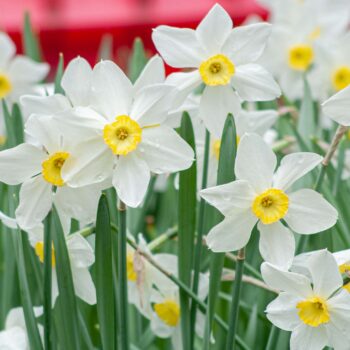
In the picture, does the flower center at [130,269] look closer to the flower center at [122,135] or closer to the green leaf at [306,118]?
the flower center at [122,135]

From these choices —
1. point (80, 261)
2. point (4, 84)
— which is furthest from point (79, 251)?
point (4, 84)

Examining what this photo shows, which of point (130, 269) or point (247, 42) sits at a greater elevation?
point (247, 42)

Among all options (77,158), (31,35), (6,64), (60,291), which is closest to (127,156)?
(77,158)

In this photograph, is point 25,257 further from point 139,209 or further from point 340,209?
point 340,209

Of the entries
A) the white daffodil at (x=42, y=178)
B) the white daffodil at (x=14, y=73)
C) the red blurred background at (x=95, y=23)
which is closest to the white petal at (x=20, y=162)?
the white daffodil at (x=42, y=178)

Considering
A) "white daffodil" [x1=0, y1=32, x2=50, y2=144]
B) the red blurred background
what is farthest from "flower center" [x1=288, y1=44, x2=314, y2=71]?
the red blurred background

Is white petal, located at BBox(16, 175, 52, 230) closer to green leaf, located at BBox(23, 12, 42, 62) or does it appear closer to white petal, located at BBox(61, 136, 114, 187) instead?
white petal, located at BBox(61, 136, 114, 187)

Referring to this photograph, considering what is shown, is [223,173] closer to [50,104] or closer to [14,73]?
[50,104]
